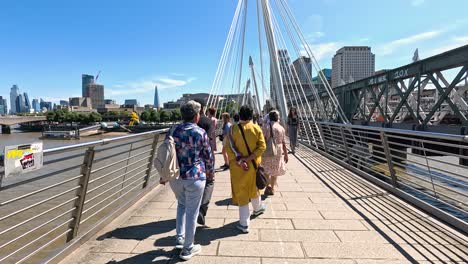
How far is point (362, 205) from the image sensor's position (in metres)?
4.99

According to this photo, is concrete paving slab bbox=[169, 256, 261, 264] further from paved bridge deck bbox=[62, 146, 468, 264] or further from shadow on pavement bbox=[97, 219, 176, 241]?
shadow on pavement bbox=[97, 219, 176, 241]

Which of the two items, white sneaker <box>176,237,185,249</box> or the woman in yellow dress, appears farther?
the woman in yellow dress

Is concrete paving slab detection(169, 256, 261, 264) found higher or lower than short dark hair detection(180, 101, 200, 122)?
lower

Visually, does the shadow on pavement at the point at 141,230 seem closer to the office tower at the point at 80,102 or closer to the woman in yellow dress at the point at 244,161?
the woman in yellow dress at the point at 244,161

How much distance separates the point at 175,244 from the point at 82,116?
12905 centimetres

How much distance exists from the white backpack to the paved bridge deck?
86cm

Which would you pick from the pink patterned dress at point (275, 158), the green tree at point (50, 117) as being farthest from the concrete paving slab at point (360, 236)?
the green tree at point (50, 117)

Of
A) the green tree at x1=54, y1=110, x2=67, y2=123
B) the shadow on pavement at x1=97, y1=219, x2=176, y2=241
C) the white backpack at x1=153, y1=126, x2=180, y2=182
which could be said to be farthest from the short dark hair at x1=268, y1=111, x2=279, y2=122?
the green tree at x1=54, y1=110, x2=67, y2=123

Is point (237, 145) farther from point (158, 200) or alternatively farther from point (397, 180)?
point (397, 180)

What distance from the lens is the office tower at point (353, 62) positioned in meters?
56.6

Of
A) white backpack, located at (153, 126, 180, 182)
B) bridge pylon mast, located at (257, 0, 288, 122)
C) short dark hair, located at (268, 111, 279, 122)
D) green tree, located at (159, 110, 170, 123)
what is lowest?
green tree, located at (159, 110, 170, 123)

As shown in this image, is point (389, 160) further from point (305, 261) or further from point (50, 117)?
point (50, 117)

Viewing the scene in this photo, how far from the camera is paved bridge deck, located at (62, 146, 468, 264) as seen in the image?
10.6 feet

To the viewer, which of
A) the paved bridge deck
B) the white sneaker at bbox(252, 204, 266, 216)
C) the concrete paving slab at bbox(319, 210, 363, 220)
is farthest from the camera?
the white sneaker at bbox(252, 204, 266, 216)
